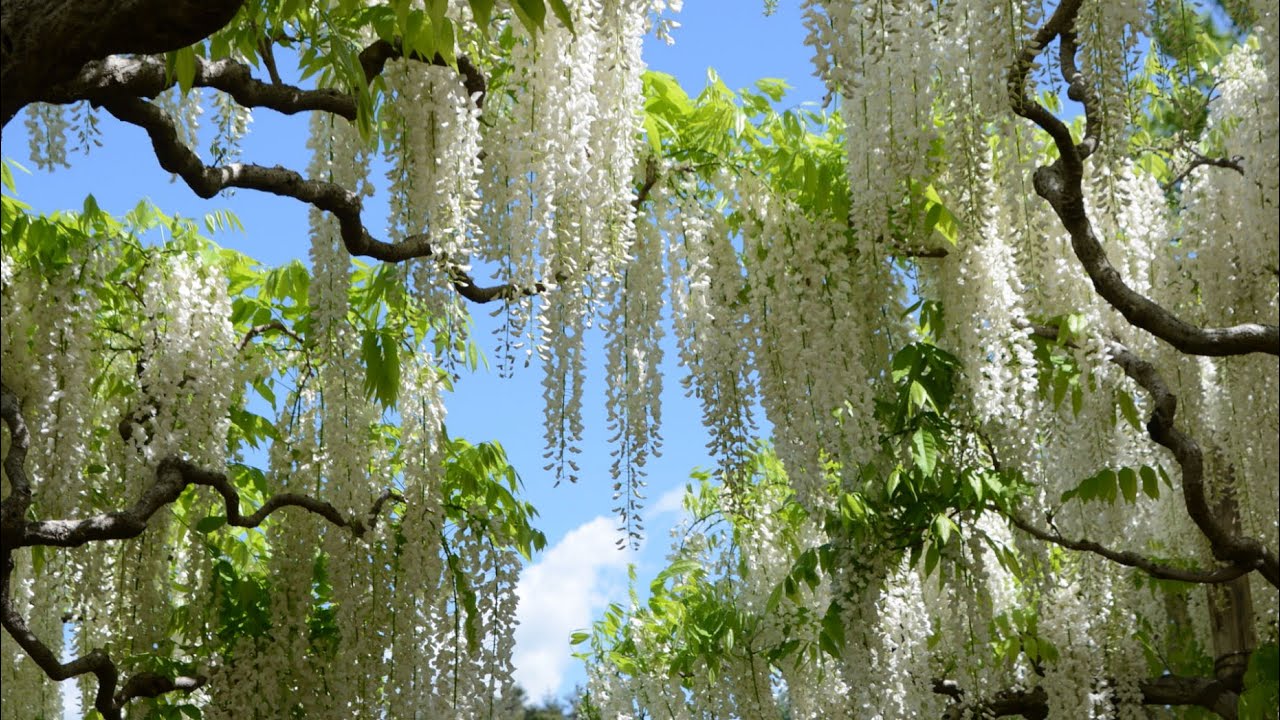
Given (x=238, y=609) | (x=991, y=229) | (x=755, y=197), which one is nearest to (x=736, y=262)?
(x=755, y=197)

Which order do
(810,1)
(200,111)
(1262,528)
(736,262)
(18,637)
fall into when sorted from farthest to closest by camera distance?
(1262,528) < (736,262) < (200,111) < (18,637) < (810,1)

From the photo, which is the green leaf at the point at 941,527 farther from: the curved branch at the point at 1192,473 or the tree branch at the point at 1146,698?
the tree branch at the point at 1146,698

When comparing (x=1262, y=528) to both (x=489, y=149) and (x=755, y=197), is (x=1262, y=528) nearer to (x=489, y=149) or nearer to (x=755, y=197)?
(x=755, y=197)

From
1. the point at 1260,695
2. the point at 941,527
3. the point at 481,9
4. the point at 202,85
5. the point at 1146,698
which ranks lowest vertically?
the point at 1260,695

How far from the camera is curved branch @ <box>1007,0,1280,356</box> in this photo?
13.3 ft

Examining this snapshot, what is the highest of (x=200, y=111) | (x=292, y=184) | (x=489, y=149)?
(x=200, y=111)

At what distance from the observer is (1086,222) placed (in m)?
4.34

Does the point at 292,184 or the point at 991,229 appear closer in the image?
the point at 292,184

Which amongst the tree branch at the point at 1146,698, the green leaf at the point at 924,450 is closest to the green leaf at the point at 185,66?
the green leaf at the point at 924,450

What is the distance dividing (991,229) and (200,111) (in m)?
3.00

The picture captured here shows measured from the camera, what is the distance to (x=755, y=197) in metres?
5.15

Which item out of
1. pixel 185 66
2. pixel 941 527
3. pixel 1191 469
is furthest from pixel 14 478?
pixel 1191 469

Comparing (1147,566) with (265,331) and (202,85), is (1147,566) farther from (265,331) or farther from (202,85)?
(202,85)

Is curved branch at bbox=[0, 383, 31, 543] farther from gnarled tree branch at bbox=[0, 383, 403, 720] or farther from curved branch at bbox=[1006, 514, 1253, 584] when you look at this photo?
curved branch at bbox=[1006, 514, 1253, 584]
